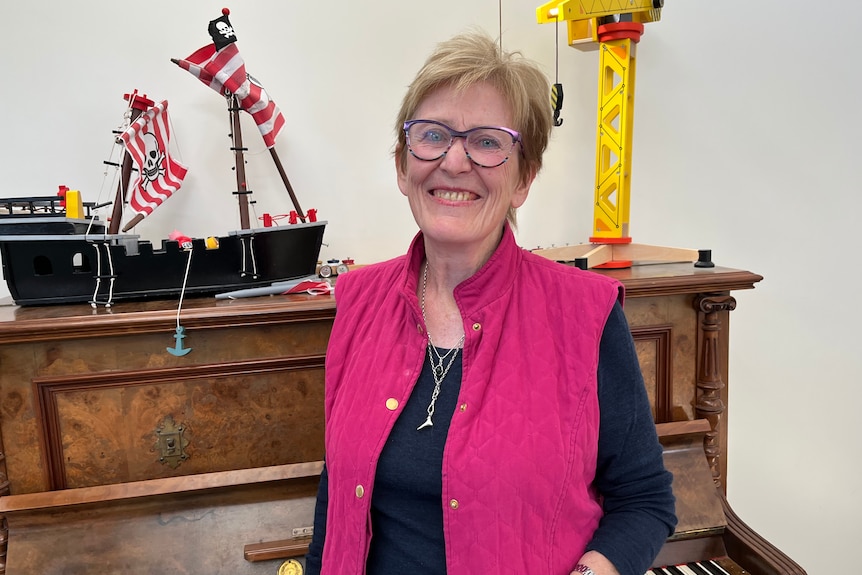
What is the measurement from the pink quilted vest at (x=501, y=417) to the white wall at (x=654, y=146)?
875mm

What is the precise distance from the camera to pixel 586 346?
905mm

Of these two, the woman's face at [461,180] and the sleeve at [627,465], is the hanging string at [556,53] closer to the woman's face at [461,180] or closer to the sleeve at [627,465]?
the woman's face at [461,180]

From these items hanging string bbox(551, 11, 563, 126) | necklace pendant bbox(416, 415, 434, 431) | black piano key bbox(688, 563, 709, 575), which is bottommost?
black piano key bbox(688, 563, 709, 575)

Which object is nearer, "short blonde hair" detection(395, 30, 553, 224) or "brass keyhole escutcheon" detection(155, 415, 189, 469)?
"short blonde hair" detection(395, 30, 553, 224)

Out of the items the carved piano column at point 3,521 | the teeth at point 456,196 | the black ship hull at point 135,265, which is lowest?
the carved piano column at point 3,521

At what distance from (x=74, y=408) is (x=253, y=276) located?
44 centimetres

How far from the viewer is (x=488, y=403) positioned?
882mm

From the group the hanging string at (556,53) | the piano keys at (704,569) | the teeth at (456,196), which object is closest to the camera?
the teeth at (456,196)

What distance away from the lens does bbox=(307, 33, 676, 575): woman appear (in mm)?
854

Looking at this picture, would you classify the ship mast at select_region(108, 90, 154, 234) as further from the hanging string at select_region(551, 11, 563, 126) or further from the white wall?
the hanging string at select_region(551, 11, 563, 126)

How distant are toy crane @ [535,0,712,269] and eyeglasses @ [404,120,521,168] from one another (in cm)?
60

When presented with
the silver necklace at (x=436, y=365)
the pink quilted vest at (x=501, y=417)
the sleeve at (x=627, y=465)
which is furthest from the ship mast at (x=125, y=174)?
the sleeve at (x=627, y=465)

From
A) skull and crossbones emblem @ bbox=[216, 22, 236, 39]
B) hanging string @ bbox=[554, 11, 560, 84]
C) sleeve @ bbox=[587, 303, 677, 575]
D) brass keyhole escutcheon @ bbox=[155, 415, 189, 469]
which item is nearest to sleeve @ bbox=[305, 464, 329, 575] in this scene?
brass keyhole escutcheon @ bbox=[155, 415, 189, 469]

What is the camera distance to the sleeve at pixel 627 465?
0.91 metres
